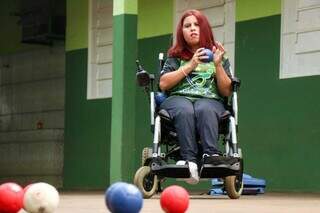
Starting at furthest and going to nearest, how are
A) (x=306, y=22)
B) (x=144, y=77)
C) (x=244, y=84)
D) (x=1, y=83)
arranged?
(x=1, y=83) → (x=244, y=84) → (x=306, y=22) → (x=144, y=77)

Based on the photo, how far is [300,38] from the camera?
7.76 meters

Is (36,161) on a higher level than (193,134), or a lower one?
lower

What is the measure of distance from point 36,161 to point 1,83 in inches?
70.5

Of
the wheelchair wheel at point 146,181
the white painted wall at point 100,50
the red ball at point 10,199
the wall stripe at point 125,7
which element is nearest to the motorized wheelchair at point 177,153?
the wheelchair wheel at point 146,181

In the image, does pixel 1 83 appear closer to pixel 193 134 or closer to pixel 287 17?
pixel 287 17

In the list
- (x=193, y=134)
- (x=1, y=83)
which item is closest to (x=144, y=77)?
(x=193, y=134)

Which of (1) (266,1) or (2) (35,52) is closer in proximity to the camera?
(1) (266,1)

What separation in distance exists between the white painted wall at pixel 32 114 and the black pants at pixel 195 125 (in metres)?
6.86

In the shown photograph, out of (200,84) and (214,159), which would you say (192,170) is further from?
(200,84)

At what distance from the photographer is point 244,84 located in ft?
27.3

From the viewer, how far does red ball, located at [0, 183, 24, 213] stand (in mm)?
2791

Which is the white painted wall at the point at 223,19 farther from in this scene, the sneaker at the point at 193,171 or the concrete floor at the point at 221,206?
the sneaker at the point at 193,171

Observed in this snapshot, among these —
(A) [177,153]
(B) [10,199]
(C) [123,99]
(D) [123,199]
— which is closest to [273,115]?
(C) [123,99]

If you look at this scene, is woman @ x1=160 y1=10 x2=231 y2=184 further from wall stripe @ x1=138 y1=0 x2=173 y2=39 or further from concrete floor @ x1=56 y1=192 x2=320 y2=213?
wall stripe @ x1=138 y1=0 x2=173 y2=39
